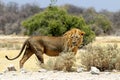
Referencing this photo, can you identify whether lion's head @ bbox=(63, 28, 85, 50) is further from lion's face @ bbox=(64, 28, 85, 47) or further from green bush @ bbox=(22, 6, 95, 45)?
green bush @ bbox=(22, 6, 95, 45)

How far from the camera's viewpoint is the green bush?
1416 inches

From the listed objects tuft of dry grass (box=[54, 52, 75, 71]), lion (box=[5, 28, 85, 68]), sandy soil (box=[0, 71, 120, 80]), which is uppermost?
lion (box=[5, 28, 85, 68])

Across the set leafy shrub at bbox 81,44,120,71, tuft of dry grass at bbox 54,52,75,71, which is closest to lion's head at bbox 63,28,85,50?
leafy shrub at bbox 81,44,120,71

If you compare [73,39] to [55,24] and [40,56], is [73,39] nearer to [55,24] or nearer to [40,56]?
[40,56]

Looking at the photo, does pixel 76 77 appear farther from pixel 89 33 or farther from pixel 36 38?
pixel 89 33

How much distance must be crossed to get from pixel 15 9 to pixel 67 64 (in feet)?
334

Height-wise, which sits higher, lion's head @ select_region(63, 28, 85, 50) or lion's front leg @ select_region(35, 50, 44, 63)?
lion's head @ select_region(63, 28, 85, 50)

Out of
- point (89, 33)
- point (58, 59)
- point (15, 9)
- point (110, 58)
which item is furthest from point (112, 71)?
point (15, 9)

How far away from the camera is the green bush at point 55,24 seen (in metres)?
36.0

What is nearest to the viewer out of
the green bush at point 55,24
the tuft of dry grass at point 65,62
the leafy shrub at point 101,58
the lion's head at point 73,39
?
the tuft of dry grass at point 65,62

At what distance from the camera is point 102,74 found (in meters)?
14.3

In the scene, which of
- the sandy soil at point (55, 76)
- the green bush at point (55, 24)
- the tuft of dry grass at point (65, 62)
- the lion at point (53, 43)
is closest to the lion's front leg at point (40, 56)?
the lion at point (53, 43)

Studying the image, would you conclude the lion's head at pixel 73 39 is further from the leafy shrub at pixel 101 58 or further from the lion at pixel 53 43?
the leafy shrub at pixel 101 58

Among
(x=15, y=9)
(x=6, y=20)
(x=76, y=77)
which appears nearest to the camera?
(x=76, y=77)
